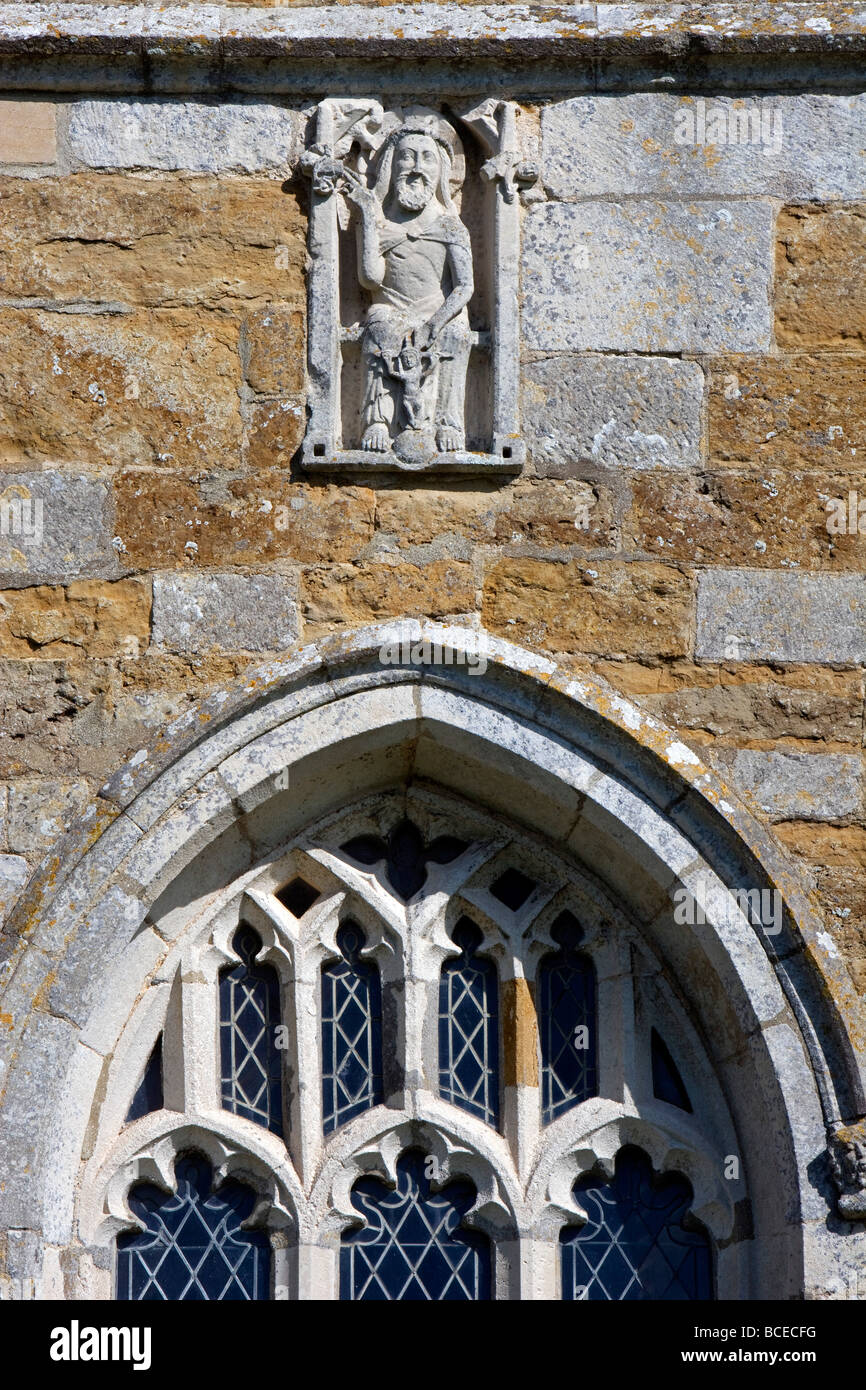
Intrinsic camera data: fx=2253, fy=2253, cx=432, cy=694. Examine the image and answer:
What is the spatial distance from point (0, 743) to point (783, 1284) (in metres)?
2.42

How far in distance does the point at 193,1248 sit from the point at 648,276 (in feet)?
9.39

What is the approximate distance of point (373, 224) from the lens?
612cm

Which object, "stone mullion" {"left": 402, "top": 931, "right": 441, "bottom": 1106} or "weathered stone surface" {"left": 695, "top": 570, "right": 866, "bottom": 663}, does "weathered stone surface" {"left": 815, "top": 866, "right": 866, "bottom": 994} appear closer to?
"weathered stone surface" {"left": 695, "top": 570, "right": 866, "bottom": 663}

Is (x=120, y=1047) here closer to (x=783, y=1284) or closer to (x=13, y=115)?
(x=783, y=1284)

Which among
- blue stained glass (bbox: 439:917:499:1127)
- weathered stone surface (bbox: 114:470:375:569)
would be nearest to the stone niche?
weathered stone surface (bbox: 114:470:375:569)

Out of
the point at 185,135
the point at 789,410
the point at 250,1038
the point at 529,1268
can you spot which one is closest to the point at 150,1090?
the point at 250,1038

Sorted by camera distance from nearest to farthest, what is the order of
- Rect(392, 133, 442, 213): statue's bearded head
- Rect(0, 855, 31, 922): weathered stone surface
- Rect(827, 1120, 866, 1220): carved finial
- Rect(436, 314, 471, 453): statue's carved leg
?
1. Rect(827, 1120, 866, 1220): carved finial
2. Rect(0, 855, 31, 922): weathered stone surface
3. Rect(436, 314, 471, 453): statue's carved leg
4. Rect(392, 133, 442, 213): statue's bearded head

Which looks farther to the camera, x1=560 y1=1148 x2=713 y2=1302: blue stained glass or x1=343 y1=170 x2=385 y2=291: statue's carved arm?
x1=343 y1=170 x2=385 y2=291: statue's carved arm

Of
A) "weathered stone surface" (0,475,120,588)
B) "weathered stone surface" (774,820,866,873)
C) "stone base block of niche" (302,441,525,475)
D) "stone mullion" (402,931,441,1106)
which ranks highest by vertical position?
"stone base block of niche" (302,441,525,475)

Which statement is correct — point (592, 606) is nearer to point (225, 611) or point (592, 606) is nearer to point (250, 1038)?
point (225, 611)

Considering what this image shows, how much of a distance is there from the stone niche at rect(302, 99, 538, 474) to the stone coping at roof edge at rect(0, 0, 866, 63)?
172mm

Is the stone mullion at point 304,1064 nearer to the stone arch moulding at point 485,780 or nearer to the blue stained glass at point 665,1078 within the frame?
the stone arch moulding at point 485,780

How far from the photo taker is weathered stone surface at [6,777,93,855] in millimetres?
5762

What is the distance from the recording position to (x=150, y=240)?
612 centimetres
